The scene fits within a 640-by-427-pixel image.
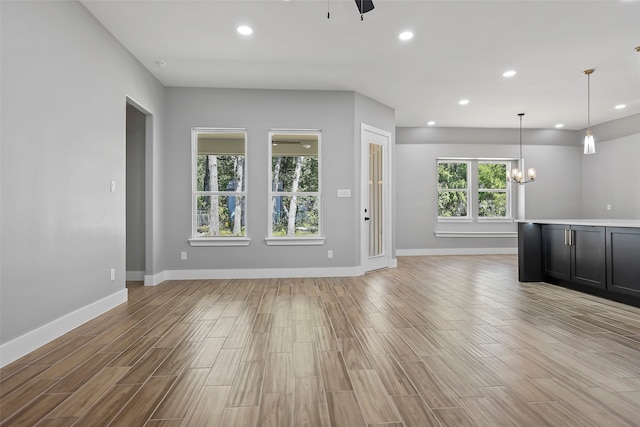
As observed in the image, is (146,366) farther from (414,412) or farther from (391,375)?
(414,412)

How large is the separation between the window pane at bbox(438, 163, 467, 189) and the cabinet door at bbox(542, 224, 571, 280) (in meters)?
3.58

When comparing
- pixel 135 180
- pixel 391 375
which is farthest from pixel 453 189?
pixel 391 375

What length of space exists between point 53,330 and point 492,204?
28.3ft

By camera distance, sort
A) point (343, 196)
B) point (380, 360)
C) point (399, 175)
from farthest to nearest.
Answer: point (399, 175)
point (343, 196)
point (380, 360)

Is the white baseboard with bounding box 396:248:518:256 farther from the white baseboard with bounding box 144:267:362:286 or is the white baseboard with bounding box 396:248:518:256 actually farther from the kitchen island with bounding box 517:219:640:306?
the kitchen island with bounding box 517:219:640:306

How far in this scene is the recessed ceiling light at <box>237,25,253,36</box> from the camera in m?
3.72

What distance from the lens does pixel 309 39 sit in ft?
13.1

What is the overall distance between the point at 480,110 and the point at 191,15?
5632 millimetres

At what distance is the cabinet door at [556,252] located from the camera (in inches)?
182

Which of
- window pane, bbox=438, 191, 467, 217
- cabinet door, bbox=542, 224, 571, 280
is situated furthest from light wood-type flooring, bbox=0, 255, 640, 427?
window pane, bbox=438, 191, 467, 217

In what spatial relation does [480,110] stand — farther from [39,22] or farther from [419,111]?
[39,22]

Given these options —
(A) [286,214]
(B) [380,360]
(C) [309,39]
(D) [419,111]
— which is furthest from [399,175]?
(B) [380,360]

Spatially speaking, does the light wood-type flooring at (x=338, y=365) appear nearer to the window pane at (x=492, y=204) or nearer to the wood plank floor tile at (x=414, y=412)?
the wood plank floor tile at (x=414, y=412)

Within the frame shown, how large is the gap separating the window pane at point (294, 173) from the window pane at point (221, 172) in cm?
54
